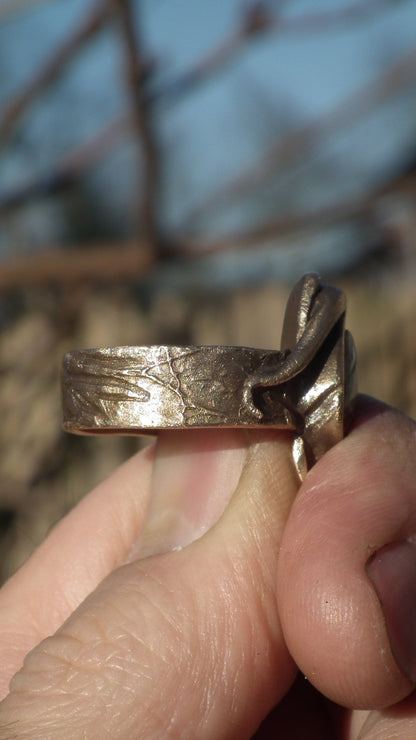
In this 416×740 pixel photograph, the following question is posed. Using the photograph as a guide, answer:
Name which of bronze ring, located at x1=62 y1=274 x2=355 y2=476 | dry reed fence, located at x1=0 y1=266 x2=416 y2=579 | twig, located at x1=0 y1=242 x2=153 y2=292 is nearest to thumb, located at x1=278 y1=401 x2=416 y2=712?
bronze ring, located at x1=62 y1=274 x2=355 y2=476

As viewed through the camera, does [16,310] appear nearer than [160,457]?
No

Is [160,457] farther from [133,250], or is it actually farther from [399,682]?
[133,250]

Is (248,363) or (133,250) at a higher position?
(133,250)

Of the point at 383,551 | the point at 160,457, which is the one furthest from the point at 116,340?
the point at 383,551

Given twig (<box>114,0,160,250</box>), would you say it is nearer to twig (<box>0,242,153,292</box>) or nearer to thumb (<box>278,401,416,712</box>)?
twig (<box>0,242,153,292</box>)

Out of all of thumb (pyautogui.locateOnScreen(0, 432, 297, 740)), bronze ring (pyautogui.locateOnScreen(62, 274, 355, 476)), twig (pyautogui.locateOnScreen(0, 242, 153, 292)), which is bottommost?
thumb (pyautogui.locateOnScreen(0, 432, 297, 740))

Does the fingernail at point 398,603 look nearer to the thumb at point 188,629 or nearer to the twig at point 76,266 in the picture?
the thumb at point 188,629

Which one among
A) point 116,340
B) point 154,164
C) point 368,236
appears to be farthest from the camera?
point 368,236
